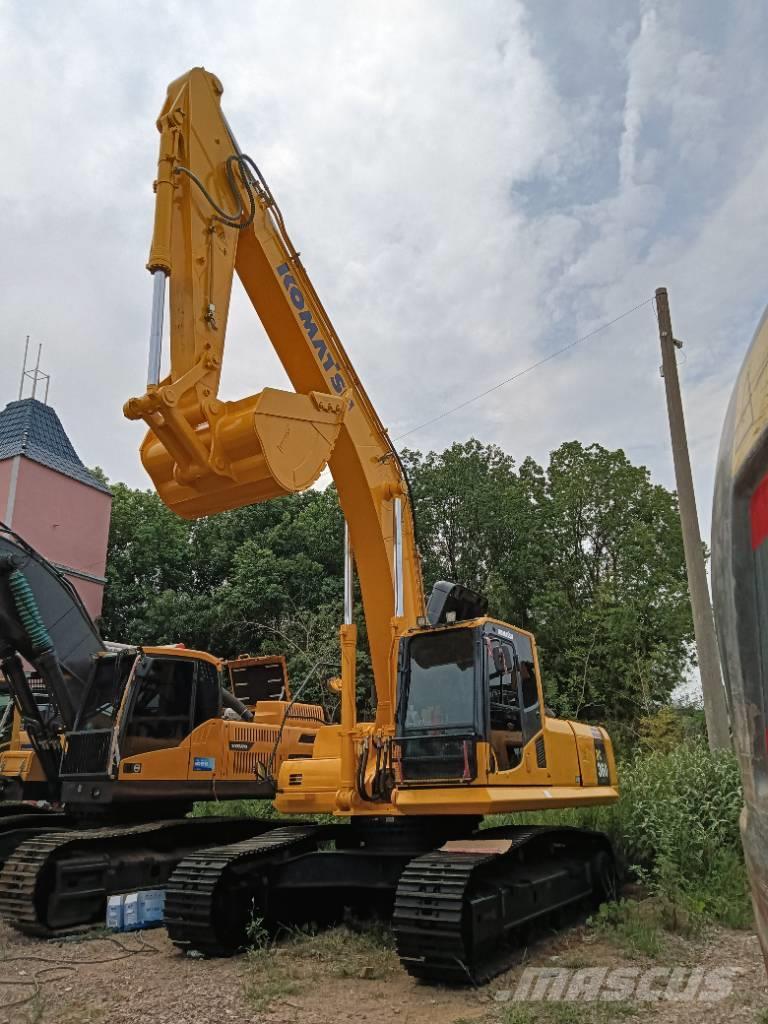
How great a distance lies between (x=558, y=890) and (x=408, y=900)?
201cm

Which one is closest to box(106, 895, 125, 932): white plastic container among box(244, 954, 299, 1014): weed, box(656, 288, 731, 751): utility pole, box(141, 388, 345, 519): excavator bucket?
box(244, 954, 299, 1014): weed

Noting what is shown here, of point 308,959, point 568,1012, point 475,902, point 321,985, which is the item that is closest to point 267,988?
point 321,985

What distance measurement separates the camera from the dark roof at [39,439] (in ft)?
72.8

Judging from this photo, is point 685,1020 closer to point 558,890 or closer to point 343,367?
point 558,890

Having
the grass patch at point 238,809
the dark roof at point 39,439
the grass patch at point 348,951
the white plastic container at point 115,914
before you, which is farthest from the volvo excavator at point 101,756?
the dark roof at point 39,439

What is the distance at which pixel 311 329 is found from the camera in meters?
8.22

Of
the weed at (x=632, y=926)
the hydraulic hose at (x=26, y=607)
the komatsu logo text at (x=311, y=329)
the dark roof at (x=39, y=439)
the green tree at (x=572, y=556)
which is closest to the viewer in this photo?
the weed at (x=632, y=926)

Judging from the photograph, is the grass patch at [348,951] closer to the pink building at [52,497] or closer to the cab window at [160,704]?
the cab window at [160,704]

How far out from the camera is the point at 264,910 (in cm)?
701

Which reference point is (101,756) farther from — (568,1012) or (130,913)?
(568,1012)

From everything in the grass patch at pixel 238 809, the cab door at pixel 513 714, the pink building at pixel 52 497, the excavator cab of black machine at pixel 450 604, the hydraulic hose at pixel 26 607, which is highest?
the pink building at pixel 52 497

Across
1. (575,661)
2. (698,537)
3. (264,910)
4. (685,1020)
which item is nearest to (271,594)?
(575,661)

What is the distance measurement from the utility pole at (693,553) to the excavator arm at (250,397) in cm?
432

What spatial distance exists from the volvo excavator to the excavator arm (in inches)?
95.5
